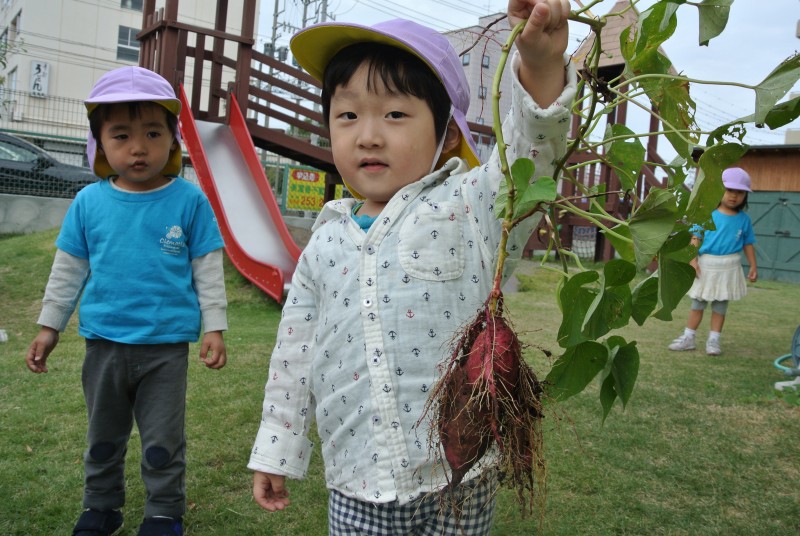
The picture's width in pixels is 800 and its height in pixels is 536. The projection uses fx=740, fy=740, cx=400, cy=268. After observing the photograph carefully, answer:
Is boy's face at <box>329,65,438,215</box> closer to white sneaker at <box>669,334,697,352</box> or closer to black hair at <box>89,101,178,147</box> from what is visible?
black hair at <box>89,101,178,147</box>

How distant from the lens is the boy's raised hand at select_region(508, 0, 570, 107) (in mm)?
1204

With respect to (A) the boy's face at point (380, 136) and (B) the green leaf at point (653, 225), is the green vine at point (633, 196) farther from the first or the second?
(A) the boy's face at point (380, 136)

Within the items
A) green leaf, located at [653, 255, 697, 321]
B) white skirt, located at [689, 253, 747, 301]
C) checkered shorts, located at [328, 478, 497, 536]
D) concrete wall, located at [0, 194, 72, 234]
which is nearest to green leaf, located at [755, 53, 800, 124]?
green leaf, located at [653, 255, 697, 321]

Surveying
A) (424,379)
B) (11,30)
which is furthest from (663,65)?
(11,30)

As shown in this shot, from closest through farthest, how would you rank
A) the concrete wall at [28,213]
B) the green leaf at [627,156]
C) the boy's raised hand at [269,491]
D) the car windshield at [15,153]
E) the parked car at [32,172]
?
the green leaf at [627,156] < the boy's raised hand at [269,491] < the concrete wall at [28,213] < the parked car at [32,172] < the car windshield at [15,153]

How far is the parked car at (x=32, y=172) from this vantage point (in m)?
11.2

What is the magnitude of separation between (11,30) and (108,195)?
1170 inches

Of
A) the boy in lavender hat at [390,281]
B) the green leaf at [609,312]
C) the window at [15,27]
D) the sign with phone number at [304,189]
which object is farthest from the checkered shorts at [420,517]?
the window at [15,27]

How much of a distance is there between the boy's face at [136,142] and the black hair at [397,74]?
3.30 ft

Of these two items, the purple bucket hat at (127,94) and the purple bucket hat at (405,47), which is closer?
the purple bucket hat at (405,47)

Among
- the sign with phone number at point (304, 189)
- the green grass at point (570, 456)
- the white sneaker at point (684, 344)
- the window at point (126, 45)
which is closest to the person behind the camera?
the green grass at point (570, 456)

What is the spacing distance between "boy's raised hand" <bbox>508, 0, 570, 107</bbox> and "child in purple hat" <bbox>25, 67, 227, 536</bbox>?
4.90 feet

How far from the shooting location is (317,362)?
1708 millimetres

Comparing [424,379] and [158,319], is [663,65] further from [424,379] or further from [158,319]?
[158,319]
